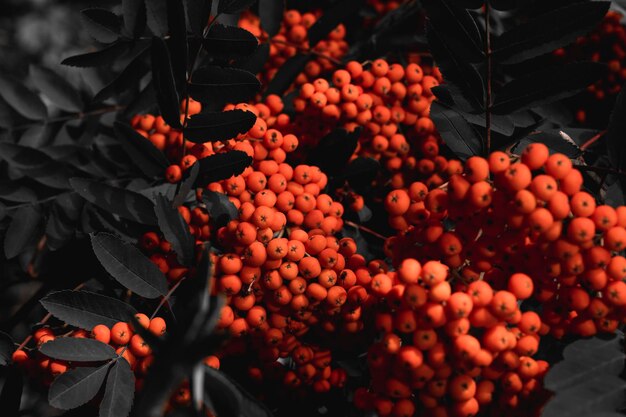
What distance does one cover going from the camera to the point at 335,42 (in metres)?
2.26

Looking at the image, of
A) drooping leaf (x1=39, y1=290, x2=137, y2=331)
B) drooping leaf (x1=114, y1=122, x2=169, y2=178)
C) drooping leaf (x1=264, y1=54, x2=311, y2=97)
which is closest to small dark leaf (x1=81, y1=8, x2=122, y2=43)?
drooping leaf (x1=114, y1=122, x2=169, y2=178)

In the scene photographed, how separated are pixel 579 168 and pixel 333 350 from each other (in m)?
0.80

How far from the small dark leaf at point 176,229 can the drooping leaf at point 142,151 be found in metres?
0.26

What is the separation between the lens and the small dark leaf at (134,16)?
5.63 feet

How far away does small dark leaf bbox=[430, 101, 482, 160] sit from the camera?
1.52 m

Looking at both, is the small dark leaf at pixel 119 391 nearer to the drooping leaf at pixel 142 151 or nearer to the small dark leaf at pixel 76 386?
the small dark leaf at pixel 76 386

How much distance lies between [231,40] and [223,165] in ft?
1.20

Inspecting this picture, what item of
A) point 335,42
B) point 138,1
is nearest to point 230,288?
point 138,1

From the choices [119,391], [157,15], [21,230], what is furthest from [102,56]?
[119,391]

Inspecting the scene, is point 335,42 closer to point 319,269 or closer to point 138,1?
point 138,1

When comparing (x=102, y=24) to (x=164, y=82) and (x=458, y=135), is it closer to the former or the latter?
(x=164, y=82)

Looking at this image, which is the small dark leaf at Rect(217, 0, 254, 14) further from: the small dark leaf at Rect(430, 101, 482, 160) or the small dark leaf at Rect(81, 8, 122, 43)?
the small dark leaf at Rect(430, 101, 482, 160)

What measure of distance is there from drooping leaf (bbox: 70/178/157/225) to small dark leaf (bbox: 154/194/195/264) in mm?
161

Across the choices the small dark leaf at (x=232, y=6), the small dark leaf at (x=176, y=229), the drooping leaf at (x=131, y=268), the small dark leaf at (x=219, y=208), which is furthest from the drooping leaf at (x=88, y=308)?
the small dark leaf at (x=232, y=6)
